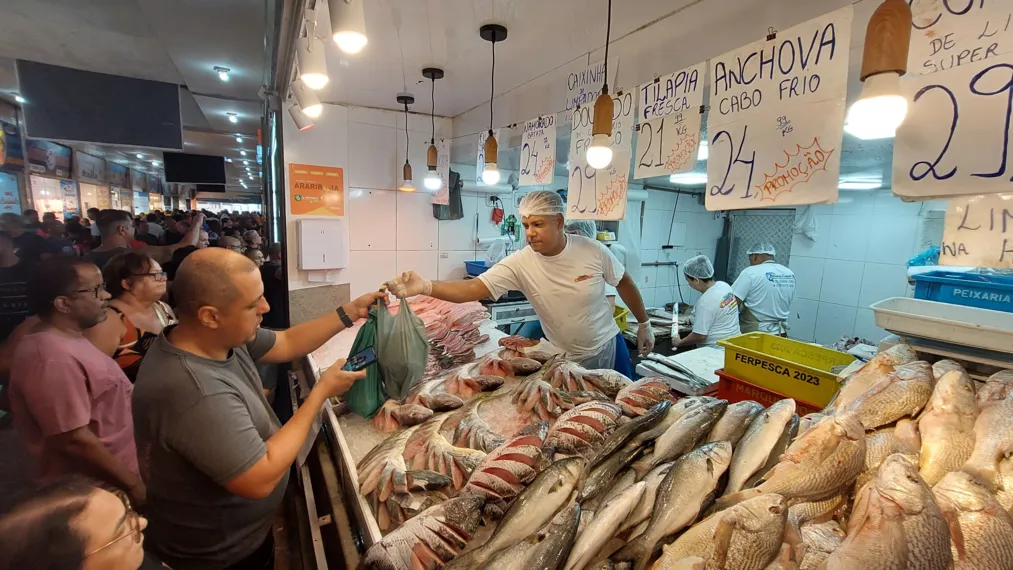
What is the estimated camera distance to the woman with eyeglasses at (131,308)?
8.33ft

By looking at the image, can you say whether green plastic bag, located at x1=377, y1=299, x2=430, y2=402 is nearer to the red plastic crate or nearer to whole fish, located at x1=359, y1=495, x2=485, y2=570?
whole fish, located at x1=359, y1=495, x2=485, y2=570

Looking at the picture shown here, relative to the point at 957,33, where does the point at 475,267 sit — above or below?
below

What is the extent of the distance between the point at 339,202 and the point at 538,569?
4.98 metres

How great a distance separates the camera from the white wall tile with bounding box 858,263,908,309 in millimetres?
7410

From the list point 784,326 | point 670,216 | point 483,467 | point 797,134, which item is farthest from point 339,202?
point 670,216

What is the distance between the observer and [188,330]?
1.65m

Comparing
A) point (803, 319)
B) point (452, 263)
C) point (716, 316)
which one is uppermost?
point (452, 263)

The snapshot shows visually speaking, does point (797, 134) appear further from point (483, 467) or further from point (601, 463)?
point (483, 467)

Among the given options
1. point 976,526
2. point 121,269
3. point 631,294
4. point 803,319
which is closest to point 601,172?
point 631,294

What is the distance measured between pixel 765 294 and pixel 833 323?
146 inches

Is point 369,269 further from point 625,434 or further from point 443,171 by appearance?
point 625,434

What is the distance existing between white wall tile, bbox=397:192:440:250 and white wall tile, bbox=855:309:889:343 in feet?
26.6

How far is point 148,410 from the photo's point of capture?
1.56 m

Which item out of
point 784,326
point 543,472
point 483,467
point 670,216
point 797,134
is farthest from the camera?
point 670,216
